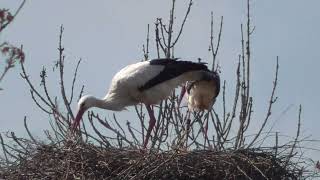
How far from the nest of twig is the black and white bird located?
4.84 feet

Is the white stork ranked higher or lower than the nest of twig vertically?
higher

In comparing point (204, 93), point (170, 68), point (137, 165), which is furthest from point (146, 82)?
point (137, 165)

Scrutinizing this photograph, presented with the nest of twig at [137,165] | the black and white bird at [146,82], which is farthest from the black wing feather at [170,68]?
the nest of twig at [137,165]

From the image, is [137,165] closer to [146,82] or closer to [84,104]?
[146,82]

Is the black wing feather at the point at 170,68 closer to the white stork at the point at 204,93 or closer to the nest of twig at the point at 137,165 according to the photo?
the white stork at the point at 204,93

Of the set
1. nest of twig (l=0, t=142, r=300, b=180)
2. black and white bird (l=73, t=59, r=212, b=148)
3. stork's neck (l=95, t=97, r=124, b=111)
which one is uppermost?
black and white bird (l=73, t=59, r=212, b=148)

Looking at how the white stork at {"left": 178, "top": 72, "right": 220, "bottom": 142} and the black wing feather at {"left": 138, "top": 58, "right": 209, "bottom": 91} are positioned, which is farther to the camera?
the white stork at {"left": 178, "top": 72, "right": 220, "bottom": 142}

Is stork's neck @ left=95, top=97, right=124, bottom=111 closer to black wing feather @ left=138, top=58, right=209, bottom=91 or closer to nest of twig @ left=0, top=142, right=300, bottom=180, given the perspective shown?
black wing feather @ left=138, top=58, right=209, bottom=91

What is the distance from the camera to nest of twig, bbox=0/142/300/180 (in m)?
5.74

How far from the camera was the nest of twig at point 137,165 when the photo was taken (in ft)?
18.8

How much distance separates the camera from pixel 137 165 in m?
5.76

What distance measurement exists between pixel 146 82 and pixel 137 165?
1996mm

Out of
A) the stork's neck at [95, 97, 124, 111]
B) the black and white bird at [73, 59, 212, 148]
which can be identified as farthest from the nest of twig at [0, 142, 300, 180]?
the stork's neck at [95, 97, 124, 111]

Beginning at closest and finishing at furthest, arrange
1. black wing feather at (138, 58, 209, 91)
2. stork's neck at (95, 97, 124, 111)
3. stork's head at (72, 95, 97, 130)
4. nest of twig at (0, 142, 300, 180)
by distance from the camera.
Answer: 1. nest of twig at (0, 142, 300, 180)
2. black wing feather at (138, 58, 209, 91)
3. stork's head at (72, 95, 97, 130)
4. stork's neck at (95, 97, 124, 111)
